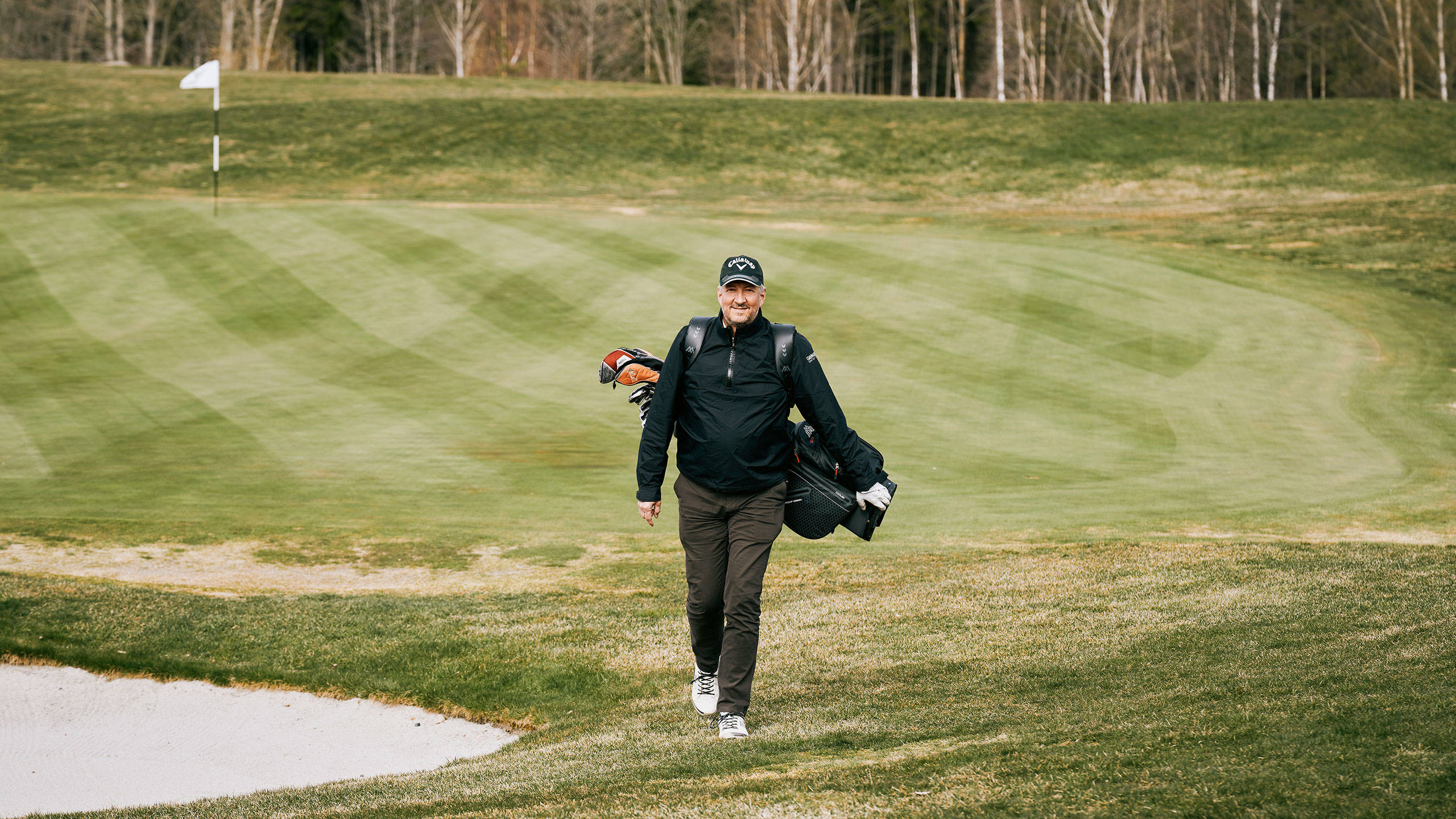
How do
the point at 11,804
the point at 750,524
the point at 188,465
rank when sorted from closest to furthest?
the point at 11,804 → the point at 750,524 → the point at 188,465

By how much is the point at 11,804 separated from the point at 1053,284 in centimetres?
1909

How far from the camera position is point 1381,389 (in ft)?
57.9

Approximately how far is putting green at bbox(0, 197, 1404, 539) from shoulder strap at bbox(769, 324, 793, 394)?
5398 mm

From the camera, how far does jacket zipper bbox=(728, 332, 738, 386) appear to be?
19.1ft

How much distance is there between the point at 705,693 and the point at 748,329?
1.92m

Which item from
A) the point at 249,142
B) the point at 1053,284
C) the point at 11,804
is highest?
the point at 249,142

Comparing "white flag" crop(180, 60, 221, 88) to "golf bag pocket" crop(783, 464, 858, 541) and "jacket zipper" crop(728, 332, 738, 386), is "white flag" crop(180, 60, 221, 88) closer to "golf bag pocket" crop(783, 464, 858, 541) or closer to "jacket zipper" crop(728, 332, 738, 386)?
"jacket zipper" crop(728, 332, 738, 386)

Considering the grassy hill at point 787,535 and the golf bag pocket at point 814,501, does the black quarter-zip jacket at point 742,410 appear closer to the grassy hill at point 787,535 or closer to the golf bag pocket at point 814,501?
the golf bag pocket at point 814,501

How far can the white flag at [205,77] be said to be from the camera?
2136cm

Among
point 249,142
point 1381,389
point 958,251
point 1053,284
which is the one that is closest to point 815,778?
point 1381,389

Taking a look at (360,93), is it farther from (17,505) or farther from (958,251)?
(17,505)

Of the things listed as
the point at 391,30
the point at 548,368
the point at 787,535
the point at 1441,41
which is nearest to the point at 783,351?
the point at 787,535

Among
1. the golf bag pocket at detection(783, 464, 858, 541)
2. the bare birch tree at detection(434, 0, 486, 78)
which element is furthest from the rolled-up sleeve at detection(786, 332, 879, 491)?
the bare birch tree at detection(434, 0, 486, 78)

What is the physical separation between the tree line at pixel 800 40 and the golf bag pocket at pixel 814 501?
6058 cm
